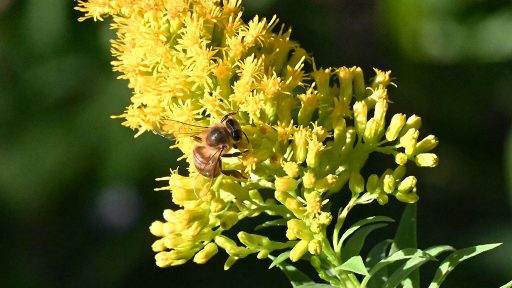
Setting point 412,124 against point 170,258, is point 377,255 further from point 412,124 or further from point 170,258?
point 170,258

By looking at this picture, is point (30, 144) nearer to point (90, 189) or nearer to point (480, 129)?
point (90, 189)

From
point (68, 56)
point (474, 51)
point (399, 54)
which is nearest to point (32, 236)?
point (68, 56)

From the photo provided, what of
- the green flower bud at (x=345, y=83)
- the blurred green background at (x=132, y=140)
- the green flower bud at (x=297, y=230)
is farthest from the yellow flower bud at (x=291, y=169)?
the blurred green background at (x=132, y=140)

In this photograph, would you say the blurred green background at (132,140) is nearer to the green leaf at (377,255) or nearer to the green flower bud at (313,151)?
the green leaf at (377,255)

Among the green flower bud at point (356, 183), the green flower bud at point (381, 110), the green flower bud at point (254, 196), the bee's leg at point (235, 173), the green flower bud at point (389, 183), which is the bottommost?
the green flower bud at point (254, 196)

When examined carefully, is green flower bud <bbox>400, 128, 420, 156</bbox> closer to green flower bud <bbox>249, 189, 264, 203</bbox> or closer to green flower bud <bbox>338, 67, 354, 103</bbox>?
green flower bud <bbox>338, 67, 354, 103</bbox>

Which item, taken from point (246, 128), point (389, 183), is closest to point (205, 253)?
point (246, 128)
